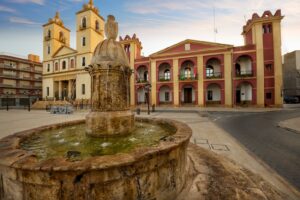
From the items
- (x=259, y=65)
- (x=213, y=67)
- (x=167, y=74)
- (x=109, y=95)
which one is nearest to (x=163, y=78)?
(x=167, y=74)

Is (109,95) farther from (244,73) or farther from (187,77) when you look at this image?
(244,73)

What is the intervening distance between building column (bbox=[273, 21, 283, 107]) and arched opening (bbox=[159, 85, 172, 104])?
56.3ft

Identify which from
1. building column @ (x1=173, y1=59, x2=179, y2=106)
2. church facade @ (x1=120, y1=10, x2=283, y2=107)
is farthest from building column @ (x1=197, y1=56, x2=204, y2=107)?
building column @ (x1=173, y1=59, x2=179, y2=106)

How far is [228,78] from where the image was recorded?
24734mm

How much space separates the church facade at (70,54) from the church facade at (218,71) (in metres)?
7.81

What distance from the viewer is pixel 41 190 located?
170 cm

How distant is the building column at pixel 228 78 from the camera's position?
964 inches

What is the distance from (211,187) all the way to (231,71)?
1034 inches

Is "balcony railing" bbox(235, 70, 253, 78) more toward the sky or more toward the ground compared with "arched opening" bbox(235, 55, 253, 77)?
more toward the ground

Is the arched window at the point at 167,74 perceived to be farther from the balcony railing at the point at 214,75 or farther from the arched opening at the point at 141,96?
the balcony railing at the point at 214,75

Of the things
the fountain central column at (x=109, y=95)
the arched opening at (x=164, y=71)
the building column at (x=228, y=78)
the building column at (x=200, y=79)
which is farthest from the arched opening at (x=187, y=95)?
the fountain central column at (x=109, y=95)

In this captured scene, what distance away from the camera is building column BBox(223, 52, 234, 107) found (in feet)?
80.3

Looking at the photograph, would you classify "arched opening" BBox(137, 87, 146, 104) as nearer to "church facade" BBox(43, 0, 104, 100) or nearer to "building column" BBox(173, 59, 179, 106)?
"building column" BBox(173, 59, 179, 106)

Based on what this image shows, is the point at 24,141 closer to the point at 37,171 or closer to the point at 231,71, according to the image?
the point at 37,171
